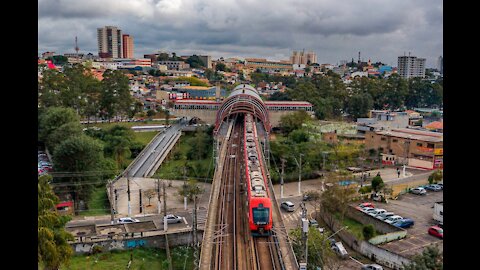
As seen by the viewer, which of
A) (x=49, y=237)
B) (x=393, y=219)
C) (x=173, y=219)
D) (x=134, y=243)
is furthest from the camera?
(x=173, y=219)

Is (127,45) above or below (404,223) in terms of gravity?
above

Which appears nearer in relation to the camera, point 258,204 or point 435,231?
point 258,204

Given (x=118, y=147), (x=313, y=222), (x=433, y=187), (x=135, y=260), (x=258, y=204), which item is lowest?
(x=135, y=260)

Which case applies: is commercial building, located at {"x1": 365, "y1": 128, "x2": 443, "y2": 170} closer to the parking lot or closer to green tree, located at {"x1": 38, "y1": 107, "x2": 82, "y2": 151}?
the parking lot

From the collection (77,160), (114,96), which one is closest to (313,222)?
(77,160)

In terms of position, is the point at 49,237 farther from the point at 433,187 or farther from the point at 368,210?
the point at 433,187

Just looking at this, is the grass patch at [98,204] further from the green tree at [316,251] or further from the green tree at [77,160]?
the green tree at [316,251]

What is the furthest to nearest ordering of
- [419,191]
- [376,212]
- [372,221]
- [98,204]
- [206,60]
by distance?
1. [206,60]
2. [419,191]
3. [98,204]
4. [376,212]
5. [372,221]

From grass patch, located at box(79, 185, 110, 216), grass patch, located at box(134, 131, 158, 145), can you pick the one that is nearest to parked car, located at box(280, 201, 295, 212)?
grass patch, located at box(79, 185, 110, 216)
